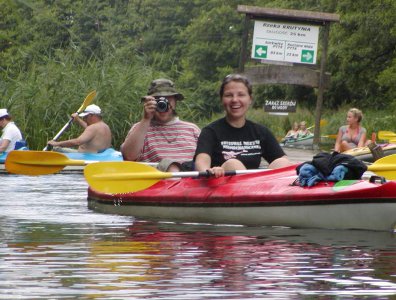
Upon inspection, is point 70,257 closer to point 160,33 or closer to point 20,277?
point 20,277

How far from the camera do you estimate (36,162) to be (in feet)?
39.6

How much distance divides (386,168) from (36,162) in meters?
3.50

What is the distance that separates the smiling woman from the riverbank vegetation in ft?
35.3

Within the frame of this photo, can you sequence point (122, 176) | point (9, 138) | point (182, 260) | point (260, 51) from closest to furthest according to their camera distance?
point (182, 260) < point (122, 176) < point (9, 138) < point (260, 51)

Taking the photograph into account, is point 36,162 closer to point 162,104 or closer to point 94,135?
point 162,104

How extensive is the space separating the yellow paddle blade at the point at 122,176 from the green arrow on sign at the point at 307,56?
12252 mm

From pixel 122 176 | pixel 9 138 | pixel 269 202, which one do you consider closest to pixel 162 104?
pixel 122 176

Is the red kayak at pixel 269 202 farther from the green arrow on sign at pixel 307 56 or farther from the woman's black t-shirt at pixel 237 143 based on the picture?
the green arrow on sign at pixel 307 56

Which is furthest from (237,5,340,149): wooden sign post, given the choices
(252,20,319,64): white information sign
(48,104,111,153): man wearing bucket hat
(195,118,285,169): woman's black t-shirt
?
(195,118,285,169): woman's black t-shirt

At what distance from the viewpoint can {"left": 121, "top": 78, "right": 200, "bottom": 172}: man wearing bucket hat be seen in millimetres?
11310

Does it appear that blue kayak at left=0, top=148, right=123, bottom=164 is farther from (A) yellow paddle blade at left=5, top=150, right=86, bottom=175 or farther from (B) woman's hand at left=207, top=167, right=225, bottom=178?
(B) woman's hand at left=207, top=167, right=225, bottom=178

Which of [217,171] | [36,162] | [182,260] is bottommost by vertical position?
[182,260]

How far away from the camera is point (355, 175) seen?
9359 mm

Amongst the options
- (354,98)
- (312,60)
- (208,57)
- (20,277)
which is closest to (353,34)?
(354,98)
